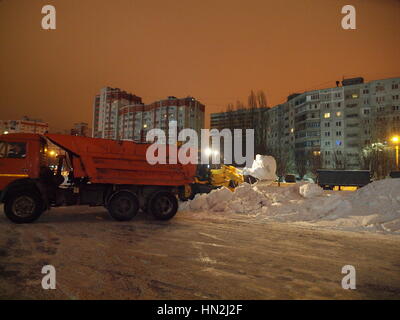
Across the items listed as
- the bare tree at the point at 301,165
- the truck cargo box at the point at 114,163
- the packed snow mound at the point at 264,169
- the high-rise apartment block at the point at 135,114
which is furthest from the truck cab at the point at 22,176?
the high-rise apartment block at the point at 135,114

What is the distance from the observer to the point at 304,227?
Result: 8805 mm

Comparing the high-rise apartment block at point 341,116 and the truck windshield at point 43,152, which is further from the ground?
the high-rise apartment block at point 341,116

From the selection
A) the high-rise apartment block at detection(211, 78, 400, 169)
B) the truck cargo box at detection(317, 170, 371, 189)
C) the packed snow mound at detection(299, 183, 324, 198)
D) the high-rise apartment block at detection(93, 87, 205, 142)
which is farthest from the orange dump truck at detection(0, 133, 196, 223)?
the high-rise apartment block at detection(93, 87, 205, 142)

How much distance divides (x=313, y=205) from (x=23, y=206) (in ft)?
32.6

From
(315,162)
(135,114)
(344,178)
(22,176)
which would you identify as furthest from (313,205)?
(135,114)

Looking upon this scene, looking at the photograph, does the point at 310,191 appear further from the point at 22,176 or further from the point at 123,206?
the point at 22,176

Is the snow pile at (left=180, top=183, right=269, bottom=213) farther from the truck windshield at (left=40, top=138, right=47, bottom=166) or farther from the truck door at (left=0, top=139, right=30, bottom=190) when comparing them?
the truck door at (left=0, top=139, right=30, bottom=190)

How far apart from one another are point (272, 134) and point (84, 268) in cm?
8872

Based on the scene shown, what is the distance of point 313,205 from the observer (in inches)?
417

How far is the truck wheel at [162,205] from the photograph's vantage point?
969 centimetres

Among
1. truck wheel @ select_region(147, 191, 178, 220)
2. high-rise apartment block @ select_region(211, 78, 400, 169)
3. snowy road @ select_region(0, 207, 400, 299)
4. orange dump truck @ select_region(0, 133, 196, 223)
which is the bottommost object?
snowy road @ select_region(0, 207, 400, 299)

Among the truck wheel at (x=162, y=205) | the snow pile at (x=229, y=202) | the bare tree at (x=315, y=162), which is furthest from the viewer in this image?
the bare tree at (x=315, y=162)

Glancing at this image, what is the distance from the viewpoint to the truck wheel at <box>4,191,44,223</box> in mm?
8359

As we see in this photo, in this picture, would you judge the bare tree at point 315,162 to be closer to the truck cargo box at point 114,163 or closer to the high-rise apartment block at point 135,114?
the high-rise apartment block at point 135,114
